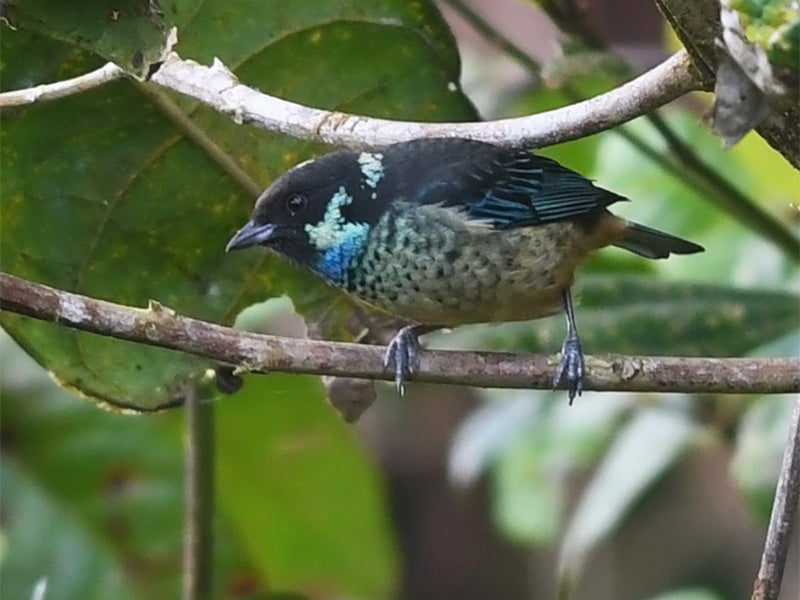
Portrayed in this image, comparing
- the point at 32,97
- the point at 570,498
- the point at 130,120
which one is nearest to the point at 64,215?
the point at 130,120

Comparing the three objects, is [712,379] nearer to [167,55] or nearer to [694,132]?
[167,55]

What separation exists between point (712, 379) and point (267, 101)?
2.23ft

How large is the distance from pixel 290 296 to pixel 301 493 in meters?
1.14

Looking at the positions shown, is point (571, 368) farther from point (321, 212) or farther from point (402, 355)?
point (321, 212)

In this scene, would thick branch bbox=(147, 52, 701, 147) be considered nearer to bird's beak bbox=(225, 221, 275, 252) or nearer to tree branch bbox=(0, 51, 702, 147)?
tree branch bbox=(0, 51, 702, 147)

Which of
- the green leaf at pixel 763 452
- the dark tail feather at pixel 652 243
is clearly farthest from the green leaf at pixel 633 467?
the dark tail feather at pixel 652 243

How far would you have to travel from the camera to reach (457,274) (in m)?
2.23

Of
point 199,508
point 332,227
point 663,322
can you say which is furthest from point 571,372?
point 663,322

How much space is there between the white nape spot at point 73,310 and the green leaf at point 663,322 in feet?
4.56

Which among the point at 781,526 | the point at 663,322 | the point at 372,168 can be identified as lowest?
the point at 781,526

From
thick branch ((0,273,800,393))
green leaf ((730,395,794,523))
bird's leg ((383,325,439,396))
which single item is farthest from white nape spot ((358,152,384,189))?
green leaf ((730,395,794,523))

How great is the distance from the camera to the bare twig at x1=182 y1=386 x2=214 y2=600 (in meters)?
2.29

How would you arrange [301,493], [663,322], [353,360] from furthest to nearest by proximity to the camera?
[301,493], [663,322], [353,360]

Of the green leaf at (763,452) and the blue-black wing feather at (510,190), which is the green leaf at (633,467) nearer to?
the green leaf at (763,452)
